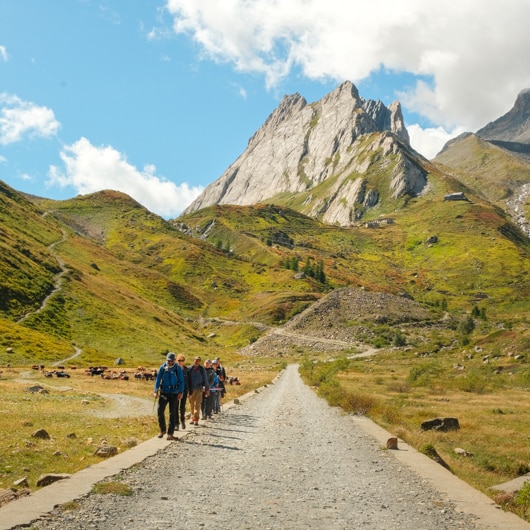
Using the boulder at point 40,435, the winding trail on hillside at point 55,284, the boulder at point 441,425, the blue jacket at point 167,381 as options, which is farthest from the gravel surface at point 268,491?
the winding trail on hillside at point 55,284

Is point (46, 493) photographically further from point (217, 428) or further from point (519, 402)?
point (519, 402)

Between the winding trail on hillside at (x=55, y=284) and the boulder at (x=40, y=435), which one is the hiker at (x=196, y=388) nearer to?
the boulder at (x=40, y=435)

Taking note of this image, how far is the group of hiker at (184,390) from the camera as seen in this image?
19406 millimetres

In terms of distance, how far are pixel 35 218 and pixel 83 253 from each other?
29.1 meters

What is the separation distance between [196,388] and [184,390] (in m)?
2.27

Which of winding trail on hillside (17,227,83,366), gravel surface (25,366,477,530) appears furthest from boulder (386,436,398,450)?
winding trail on hillside (17,227,83,366)

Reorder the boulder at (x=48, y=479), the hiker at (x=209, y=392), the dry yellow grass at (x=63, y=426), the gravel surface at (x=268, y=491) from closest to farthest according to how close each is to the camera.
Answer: the gravel surface at (x=268, y=491) → the boulder at (x=48, y=479) → the dry yellow grass at (x=63, y=426) → the hiker at (x=209, y=392)

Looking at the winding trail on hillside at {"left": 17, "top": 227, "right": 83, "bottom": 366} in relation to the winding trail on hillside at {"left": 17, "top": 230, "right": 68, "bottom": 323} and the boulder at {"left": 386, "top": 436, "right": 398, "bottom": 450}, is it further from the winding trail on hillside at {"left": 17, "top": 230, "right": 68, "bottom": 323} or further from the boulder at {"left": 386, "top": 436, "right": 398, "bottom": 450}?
the boulder at {"left": 386, "top": 436, "right": 398, "bottom": 450}

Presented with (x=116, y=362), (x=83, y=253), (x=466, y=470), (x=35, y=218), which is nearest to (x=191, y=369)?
(x=466, y=470)

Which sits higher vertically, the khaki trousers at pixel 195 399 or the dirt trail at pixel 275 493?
the khaki trousers at pixel 195 399

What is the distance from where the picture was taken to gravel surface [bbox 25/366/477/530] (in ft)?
30.5

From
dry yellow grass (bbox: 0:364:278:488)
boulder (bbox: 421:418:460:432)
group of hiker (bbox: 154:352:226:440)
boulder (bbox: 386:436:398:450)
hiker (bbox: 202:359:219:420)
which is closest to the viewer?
dry yellow grass (bbox: 0:364:278:488)

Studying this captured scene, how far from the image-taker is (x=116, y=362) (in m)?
75.7

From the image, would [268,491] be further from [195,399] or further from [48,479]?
[195,399]
